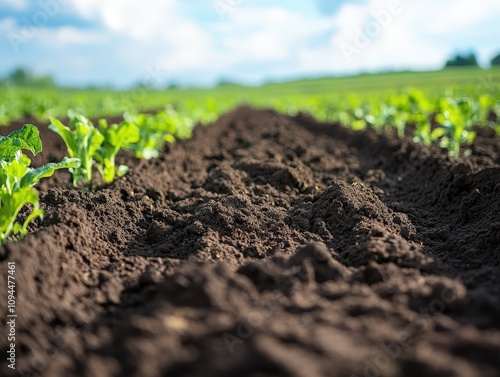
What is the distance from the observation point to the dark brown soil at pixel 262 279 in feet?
6.25

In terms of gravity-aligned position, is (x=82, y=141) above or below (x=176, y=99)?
below

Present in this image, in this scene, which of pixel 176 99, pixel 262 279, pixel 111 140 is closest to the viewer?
pixel 262 279

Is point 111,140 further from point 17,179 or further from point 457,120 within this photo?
point 457,120

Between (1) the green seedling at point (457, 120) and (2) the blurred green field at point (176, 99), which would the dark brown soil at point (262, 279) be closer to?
(1) the green seedling at point (457, 120)

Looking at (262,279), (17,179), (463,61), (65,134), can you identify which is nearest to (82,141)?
(65,134)

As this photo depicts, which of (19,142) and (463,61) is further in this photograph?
(463,61)

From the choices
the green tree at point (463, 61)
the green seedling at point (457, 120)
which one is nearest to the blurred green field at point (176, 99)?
the green seedling at point (457, 120)

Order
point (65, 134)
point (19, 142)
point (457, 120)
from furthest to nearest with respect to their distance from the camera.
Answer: point (457, 120)
point (65, 134)
point (19, 142)

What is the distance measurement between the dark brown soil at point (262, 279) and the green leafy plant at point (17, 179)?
0.28 m

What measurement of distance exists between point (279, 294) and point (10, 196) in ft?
6.93

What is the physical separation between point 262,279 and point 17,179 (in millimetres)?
2211

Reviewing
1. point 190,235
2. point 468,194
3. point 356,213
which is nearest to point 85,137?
point 190,235

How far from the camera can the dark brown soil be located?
1904 millimetres

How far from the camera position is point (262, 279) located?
273 centimetres
